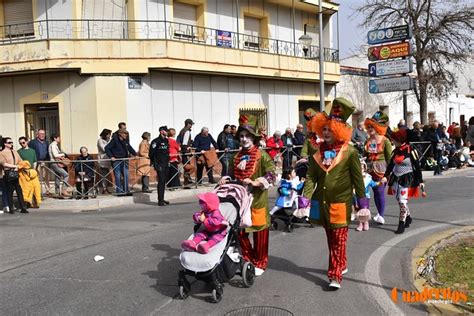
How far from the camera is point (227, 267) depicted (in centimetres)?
556

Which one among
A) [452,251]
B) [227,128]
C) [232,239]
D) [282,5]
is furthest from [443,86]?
[232,239]

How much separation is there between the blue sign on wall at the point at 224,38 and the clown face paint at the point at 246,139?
1385cm

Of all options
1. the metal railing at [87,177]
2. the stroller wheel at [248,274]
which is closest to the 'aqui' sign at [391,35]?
the metal railing at [87,177]

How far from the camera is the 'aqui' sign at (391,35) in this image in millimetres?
20031

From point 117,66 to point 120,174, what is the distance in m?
4.20

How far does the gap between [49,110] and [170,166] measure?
5.38 m

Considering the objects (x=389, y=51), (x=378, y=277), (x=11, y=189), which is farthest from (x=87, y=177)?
(x=389, y=51)

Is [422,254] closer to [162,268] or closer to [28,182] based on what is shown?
[162,268]

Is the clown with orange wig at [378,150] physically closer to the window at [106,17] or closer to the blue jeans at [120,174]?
the blue jeans at [120,174]

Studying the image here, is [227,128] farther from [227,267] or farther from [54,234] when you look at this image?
[227,267]

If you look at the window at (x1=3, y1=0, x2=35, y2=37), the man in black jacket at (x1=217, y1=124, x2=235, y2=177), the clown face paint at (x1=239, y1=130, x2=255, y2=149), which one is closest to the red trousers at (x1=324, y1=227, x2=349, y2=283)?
the clown face paint at (x1=239, y1=130, x2=255, y2=149)

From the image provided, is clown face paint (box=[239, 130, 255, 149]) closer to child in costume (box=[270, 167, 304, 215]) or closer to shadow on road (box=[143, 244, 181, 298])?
shadow on road (box=[143, 244, 181, 298])

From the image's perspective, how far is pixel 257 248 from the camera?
6.24 metres

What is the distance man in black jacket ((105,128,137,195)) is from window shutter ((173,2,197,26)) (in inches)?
257
